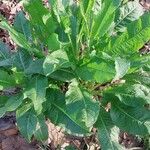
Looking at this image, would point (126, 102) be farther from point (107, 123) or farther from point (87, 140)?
point (87, 140)

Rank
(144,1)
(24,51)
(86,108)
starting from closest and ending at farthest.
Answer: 1. (86,108)
2. (24,51)
3. (144,1)

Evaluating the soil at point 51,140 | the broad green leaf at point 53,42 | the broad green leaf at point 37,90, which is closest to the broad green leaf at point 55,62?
the broad green leaf at point 53,42

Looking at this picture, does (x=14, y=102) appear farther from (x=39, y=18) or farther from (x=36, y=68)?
(x=39, y=18)

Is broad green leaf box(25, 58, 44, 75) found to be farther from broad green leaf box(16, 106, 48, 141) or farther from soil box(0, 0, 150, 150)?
soil box(0, 0, 150, 150)

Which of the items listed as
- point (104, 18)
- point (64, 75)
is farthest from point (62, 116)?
point (104, 18)

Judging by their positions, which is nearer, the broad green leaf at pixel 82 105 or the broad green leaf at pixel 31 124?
the broad green leaf at pixel 82 105

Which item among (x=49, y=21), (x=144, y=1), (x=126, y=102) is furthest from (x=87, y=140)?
(x=144, y=1)

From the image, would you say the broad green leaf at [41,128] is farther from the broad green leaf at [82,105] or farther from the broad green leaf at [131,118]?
the broad green leaf at [131,118]
